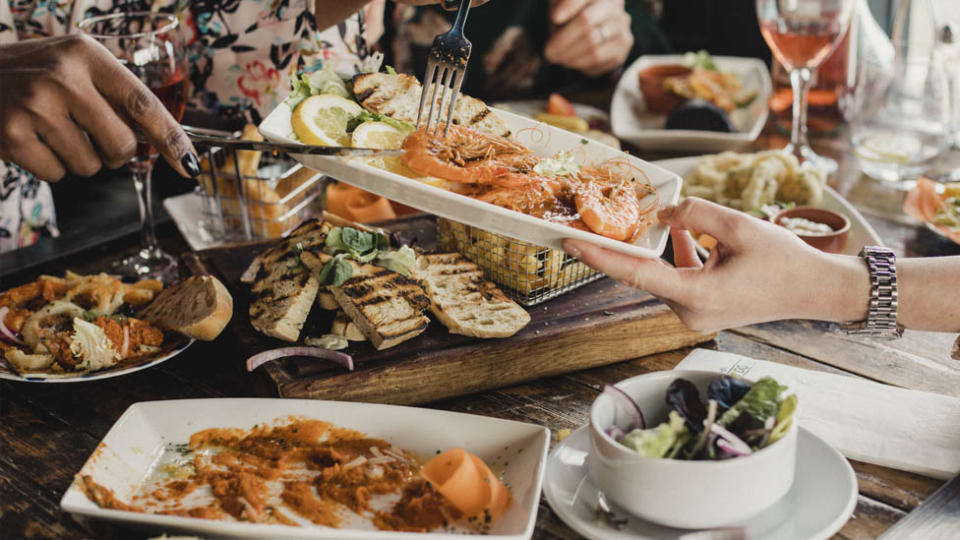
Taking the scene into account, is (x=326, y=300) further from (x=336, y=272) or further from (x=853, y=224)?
(x=853, y=224)

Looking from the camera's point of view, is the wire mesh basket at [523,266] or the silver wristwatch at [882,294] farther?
the wire mesh basket at [523,266]

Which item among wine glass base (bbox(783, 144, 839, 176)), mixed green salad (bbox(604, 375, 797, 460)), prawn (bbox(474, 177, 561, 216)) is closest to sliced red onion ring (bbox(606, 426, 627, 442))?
mixed green salad (bbox(604, 375, 797, 460))

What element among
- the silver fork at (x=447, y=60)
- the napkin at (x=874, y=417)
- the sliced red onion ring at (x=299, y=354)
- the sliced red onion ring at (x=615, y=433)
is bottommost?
the napkin at (x=874, y=417)

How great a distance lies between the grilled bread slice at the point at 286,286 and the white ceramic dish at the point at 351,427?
0.93 ft

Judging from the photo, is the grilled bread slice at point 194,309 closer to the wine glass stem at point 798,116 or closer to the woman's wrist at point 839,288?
the woman's wrist at point 839,288

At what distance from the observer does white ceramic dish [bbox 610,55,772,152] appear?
3232mm

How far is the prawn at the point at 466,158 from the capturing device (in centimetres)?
180

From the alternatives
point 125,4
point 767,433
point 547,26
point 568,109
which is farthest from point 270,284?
point 547,26

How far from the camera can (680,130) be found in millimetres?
3281

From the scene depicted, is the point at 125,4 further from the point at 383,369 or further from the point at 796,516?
the point at 796,516

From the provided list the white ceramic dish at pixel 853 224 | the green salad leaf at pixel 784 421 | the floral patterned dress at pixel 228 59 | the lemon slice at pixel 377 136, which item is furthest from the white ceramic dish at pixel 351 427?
the floral patterned dress at pixel 228 59

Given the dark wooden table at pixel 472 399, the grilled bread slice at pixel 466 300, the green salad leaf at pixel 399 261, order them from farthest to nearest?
the green salad leaf at pixel 399 261, the grilled bread slice at pixel 466 300, the dark wooden table at pixel 472 399

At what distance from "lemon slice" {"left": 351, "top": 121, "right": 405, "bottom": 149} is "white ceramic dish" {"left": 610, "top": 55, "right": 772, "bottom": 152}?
5.17ft

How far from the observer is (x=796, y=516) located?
1.34 m
